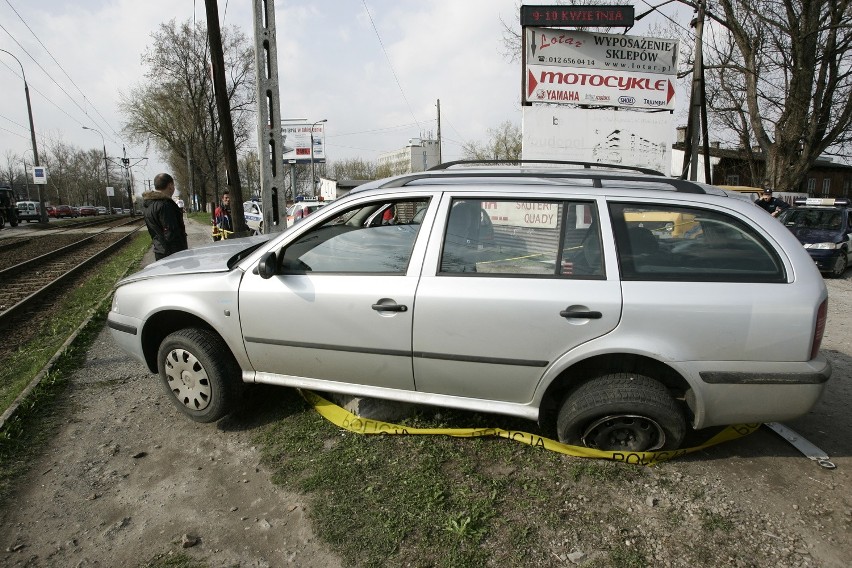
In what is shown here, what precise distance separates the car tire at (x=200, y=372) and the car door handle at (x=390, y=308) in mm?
1267

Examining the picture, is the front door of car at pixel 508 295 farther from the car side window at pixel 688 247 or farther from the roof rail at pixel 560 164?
the roof rail at pixel 560 164

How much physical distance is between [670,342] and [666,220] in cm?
71

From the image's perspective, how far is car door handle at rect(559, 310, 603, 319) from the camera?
2824 millimetres

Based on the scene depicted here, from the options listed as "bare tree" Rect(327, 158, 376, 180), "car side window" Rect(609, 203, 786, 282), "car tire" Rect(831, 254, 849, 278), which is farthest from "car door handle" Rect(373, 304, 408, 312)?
"bare tree" Rect(327, 158, 376, 180)

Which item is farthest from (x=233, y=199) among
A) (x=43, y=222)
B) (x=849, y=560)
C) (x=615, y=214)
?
(x=43, y=222)

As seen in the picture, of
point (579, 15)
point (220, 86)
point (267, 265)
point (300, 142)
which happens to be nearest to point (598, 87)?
point (579, 15)

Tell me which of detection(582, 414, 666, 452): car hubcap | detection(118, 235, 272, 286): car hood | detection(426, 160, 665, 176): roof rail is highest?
detection(426, 160, 665, 176): roof rail

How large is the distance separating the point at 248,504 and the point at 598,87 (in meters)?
11.5

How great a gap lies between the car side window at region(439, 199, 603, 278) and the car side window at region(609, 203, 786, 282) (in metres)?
0.17

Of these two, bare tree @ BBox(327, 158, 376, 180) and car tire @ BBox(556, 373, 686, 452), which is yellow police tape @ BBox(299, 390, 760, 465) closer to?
car tire @ BBox(556, 373, 686, 452)

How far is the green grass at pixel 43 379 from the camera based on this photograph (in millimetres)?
3383

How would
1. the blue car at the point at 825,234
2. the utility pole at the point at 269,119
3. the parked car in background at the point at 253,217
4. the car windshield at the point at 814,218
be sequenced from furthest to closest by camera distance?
the parked car in background at the point at 253,217 < the car windshield at the point at 814,218 < the blue car at the point at 825,234 < the utility pole at the point at 269,119

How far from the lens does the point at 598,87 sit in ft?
38.0

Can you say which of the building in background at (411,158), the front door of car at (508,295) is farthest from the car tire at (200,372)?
the building in background at (411,158)
